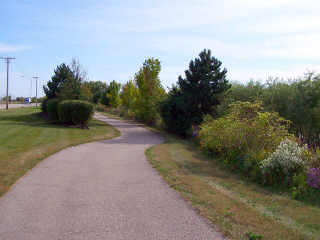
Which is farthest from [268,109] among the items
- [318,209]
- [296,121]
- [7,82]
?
[7,82]

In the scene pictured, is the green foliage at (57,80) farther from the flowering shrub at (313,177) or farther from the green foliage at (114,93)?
the flowering shrub at (313,177)

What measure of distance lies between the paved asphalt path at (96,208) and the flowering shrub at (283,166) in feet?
10.5

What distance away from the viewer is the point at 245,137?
514 inches

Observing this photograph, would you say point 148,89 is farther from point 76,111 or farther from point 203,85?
point 203,85

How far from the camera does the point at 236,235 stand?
15.9ft

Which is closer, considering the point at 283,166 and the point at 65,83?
the point at 283,166

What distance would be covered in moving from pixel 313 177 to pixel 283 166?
0.90 metres

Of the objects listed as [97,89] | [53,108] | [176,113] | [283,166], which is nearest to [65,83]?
[53,108]

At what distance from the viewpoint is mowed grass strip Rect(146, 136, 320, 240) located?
5.12 meters

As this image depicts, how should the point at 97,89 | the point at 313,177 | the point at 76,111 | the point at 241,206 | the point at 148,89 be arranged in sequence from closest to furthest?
the point at 241,206
the point at 313,177
the point at 76,111
the point at 148,89
the point at 97,89

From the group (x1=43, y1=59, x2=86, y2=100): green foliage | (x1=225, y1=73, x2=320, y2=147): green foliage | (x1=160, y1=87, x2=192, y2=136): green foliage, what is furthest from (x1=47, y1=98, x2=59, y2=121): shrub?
(x1=225, y1=73, x2=320, y2=147): green foliage

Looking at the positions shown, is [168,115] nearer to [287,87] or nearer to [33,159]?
[287,87]

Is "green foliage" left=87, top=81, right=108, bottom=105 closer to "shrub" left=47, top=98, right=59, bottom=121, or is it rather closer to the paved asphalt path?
"shrub" left=47, top=98, right=59, bottom=121

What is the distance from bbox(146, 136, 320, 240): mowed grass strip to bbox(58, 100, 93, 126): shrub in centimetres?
1575
